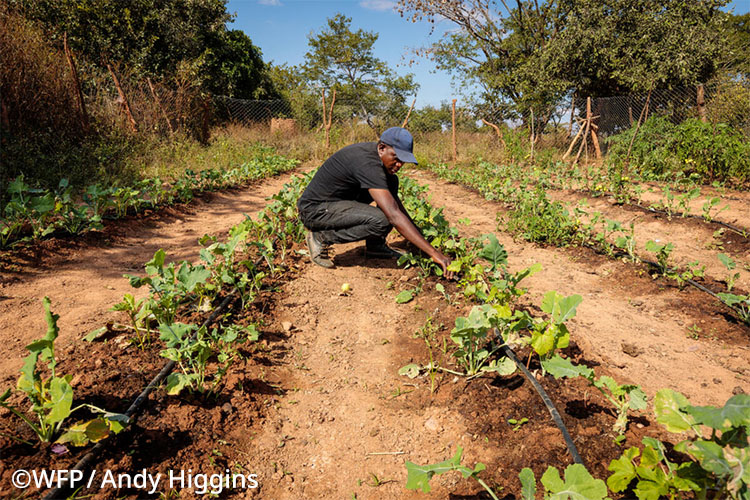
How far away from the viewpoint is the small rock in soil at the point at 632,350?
2.70 m

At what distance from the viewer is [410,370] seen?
2.36m

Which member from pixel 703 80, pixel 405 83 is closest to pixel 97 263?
pixel 703 80

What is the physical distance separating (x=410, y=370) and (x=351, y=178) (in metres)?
2.00

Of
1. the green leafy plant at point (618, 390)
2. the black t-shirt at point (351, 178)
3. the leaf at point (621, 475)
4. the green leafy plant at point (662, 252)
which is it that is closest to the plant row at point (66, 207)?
the black t-shirt at point (351, 178)

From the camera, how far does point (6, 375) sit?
207cm

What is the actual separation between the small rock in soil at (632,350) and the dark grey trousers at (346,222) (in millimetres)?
1998

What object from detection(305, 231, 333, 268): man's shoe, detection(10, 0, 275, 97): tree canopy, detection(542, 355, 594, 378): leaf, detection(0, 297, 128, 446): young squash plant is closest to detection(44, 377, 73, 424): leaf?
detection(0, 297, 128, 446): young squash plant

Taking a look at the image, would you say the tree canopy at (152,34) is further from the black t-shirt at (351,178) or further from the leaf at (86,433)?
the leaf at (86,433)

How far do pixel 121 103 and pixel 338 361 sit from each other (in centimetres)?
970

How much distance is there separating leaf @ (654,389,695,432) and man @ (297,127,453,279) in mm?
1746

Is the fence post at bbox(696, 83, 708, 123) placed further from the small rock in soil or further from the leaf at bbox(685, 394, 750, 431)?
the leaf at bbox(685, 394, 750, 431)

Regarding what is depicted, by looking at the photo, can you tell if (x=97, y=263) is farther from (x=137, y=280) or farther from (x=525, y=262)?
(x=525, y=262)

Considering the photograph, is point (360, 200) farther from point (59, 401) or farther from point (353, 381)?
point (59, 401)

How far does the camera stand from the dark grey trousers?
12.4 feet
